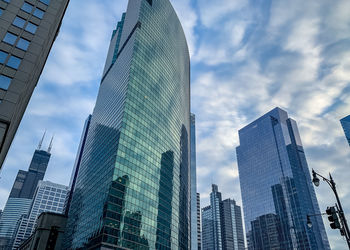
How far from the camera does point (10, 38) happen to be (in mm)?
34969

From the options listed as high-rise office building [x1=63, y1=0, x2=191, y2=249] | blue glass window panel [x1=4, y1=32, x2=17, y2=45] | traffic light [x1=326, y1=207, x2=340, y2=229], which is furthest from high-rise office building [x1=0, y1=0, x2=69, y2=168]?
high-rise office building [x1=63, y1=0, x2=191, y2=249]

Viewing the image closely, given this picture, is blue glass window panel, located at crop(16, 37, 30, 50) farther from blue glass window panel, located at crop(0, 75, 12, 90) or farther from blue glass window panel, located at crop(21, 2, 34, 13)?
blue glass window panel, located at crop(21, 2, 34, 13)

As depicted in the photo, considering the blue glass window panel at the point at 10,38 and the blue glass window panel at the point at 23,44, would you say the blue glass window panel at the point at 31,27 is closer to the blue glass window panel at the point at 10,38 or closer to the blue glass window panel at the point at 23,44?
the blue glass window panel at the point at 23,44

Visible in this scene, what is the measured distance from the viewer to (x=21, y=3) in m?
38.5

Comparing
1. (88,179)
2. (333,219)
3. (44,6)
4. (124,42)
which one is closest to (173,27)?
(124,42)

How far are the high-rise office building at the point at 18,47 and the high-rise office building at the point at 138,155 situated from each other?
36.6m

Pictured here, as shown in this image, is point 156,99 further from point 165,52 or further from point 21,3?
point 21,3

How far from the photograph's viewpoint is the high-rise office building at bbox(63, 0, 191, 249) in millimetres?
67375

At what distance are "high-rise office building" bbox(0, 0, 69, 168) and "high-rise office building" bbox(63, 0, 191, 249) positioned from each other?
120ft

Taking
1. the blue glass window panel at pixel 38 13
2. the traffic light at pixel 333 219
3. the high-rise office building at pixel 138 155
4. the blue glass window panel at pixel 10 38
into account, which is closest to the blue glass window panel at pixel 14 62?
the blue glass window panel at pixel 10 38

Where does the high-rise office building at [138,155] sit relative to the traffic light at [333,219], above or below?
above

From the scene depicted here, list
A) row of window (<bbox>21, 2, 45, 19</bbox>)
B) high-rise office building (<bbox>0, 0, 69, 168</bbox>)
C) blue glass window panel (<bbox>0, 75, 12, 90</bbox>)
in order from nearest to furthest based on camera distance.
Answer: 1. high-rise office building (<bbox>0, 0, 69, 168</bbox>)
2. blue glass window panel (<bbox>0, 75, 12, 90</bbox>)
3. row of window (<bbox>21, 2, 45, 19</bbox>)

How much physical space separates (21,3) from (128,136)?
146ft

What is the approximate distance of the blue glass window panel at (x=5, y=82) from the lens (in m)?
31.5
